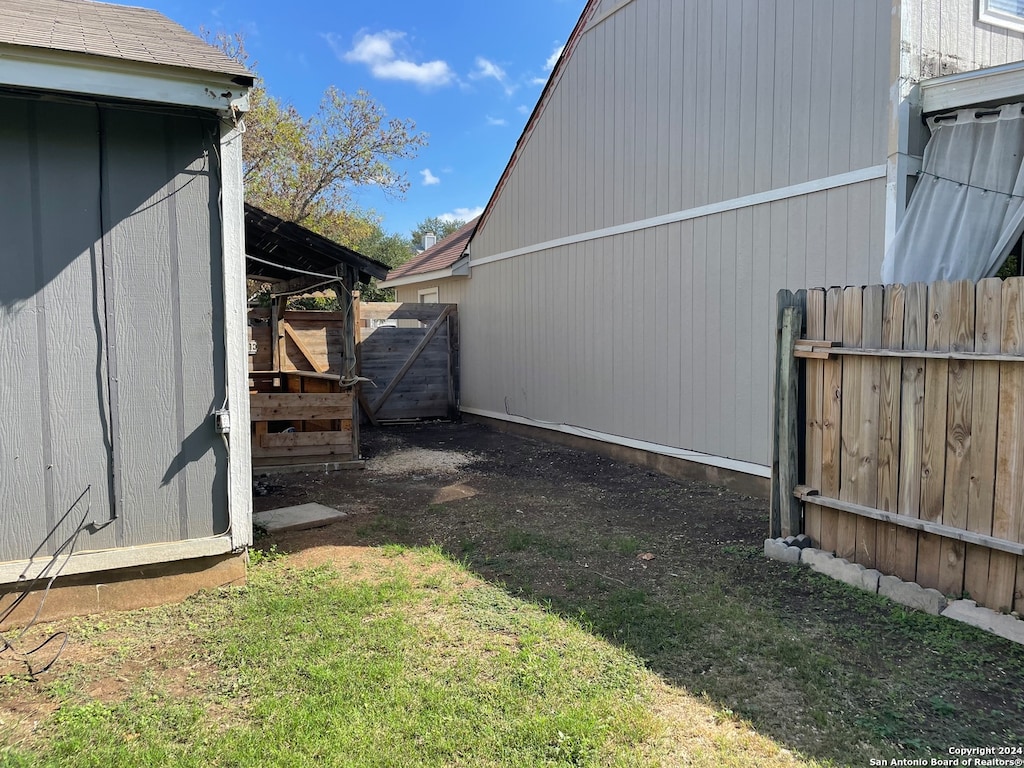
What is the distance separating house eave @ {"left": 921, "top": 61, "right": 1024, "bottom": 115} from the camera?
13.0 feet

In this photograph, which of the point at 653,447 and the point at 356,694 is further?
the point at 653,447

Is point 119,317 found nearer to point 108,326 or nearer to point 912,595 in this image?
point 108,326

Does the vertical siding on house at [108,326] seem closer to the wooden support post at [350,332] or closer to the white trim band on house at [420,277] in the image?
the wooden support post at [350,332]

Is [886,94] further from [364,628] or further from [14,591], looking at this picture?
[14,591]

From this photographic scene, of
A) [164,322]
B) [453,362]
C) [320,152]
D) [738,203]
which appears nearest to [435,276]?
[453,362]

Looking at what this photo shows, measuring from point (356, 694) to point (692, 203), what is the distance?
557 cm

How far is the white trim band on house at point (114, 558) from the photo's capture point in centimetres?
316

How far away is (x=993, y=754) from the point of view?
7.22ft

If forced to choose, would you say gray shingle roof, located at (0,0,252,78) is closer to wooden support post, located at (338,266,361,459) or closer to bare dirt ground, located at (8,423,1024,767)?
bare dirt ground, located at (8,423,1024,767)

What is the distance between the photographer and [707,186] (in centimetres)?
627

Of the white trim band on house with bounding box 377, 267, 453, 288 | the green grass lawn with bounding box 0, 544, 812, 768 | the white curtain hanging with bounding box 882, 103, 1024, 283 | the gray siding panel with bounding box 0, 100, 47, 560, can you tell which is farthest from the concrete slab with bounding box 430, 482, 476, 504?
the white trim band on house with bounding box 377, 267, 453, 288

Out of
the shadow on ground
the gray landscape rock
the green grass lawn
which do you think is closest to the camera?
the green grass lawn

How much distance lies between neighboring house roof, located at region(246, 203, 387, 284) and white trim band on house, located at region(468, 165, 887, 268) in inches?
105

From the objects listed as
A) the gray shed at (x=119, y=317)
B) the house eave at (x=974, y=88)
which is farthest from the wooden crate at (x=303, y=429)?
the house eave at (x=974, y=88)
